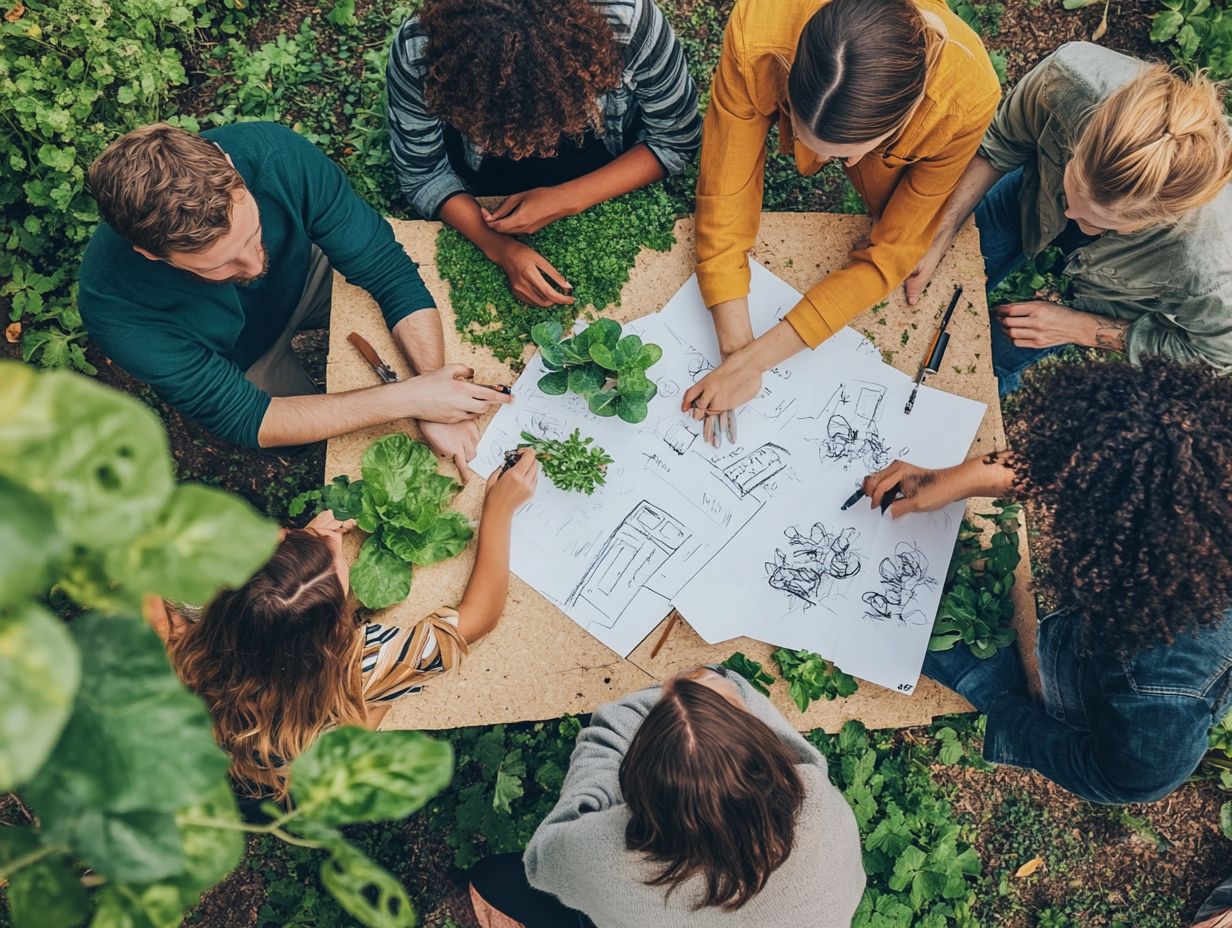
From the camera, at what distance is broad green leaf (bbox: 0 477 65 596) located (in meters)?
0.45

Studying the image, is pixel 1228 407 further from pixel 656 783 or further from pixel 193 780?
pixel 193 780

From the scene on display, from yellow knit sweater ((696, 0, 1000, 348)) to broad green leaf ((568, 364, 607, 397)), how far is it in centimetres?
37

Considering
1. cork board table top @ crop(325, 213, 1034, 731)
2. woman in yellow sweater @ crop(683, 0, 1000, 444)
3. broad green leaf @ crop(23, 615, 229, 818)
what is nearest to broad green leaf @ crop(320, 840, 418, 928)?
broad green leaf @ crop(23, 615, 229, 818)

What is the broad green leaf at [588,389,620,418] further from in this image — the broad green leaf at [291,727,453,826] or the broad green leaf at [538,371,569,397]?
the broad green leaf at [291,727,453,826]

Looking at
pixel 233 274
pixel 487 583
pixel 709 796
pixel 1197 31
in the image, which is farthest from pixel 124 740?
pixel 1197 31

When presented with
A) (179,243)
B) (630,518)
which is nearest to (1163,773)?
(630,518)

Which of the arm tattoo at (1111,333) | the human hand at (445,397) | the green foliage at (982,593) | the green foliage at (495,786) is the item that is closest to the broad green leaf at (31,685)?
the human hand at (445,397)

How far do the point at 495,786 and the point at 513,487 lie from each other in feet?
3.69

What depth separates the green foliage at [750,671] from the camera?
6.46 feet

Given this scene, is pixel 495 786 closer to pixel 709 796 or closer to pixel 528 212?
pixel 709 796

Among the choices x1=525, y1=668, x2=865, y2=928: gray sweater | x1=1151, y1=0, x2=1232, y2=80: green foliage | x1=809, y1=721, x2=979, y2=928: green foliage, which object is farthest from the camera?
x1=1151, y1=0, x2=1232, y2=80: green foliage

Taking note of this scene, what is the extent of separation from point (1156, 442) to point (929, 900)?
182 cm

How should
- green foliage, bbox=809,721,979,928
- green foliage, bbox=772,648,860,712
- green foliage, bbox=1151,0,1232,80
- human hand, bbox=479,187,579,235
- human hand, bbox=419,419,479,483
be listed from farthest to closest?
green foliage, bbox=1151,0,1232,80, green foliage, bbox=809,721,979,928, human hand, bbox=479,187,579,235, human hand, bbox=419,419,479,483, green foliage, bbox=772,648,860,712

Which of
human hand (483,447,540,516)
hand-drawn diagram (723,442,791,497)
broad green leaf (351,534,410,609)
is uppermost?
hand-drawn diagram (723,442,791,497)
